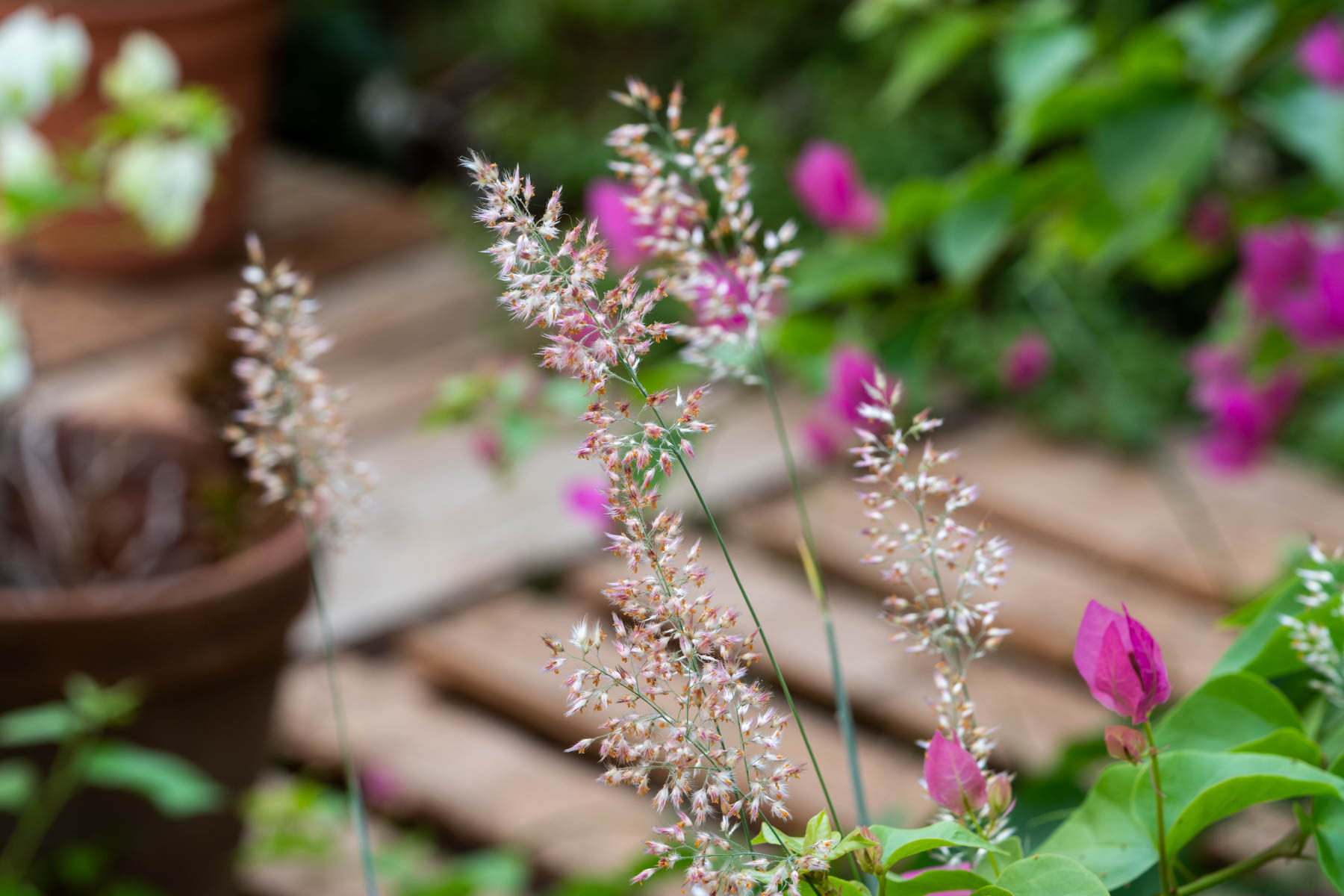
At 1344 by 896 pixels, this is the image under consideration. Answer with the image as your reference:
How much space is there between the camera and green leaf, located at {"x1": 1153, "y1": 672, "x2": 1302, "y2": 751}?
1.25 ft

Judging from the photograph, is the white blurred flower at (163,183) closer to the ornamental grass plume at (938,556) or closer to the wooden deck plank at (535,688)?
the wooden deck plank at (535,688)

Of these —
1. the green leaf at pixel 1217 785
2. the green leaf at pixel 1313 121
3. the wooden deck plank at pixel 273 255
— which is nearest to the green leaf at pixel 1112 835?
the green leaf at pixel 1217 785

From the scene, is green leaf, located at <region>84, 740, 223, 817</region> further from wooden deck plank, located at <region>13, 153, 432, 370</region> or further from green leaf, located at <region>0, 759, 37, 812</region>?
wooden deck plank, located at <region>13, 153, 432, 370</region>

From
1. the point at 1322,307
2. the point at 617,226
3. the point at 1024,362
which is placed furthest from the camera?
the point at 1024,362

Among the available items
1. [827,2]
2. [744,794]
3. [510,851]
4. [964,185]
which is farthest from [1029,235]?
[827,2]

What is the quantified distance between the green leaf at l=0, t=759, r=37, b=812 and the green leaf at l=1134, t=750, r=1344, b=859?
0.94 m

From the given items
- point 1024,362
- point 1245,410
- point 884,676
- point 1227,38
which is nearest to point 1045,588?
point 884,676

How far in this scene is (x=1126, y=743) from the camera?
295mm

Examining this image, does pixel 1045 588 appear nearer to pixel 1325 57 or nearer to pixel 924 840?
pixel 1325 57

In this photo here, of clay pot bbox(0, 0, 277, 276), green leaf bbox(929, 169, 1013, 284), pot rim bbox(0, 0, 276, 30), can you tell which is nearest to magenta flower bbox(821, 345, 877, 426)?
green leaf bbox(929, 169, 1013, 284)

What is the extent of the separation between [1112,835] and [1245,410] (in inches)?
43.0

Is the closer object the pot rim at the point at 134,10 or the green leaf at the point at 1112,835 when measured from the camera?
the green leaf at the point at 1112,835

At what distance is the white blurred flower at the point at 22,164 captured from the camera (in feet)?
3.61

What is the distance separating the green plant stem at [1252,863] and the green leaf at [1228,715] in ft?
0.09
